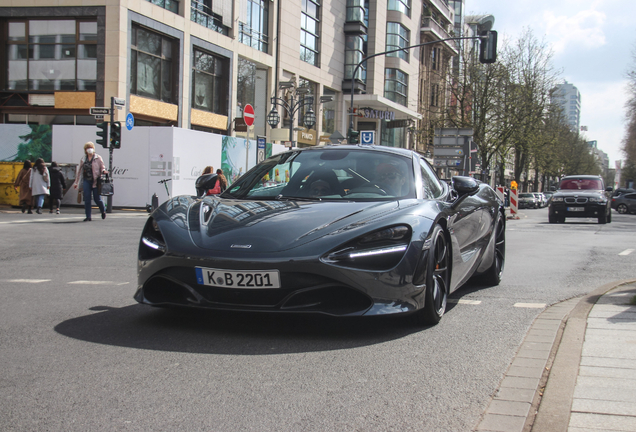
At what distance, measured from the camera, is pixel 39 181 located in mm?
19688

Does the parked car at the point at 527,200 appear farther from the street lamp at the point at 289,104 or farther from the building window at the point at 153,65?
the building window at the point at 153,65

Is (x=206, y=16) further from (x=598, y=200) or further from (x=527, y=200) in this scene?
(x=527, y=200)

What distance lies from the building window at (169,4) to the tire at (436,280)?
24499 mm

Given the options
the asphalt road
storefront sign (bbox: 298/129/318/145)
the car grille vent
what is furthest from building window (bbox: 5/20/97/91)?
the asphalt road

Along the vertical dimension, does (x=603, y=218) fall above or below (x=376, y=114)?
below

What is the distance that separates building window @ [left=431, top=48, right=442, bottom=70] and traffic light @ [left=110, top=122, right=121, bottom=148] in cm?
4841

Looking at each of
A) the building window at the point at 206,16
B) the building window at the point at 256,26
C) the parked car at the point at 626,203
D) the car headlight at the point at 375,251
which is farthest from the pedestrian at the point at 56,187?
the parked car at the point at 626,203

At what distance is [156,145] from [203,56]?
932 centimetres

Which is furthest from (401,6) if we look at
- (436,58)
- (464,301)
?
(464,301)

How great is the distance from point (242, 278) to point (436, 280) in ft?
4.63

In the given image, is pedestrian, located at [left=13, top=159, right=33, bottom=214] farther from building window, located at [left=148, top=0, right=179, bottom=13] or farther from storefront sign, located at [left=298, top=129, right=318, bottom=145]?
storefront sign, located at [left=298, top=129, right=318, bottom=145]

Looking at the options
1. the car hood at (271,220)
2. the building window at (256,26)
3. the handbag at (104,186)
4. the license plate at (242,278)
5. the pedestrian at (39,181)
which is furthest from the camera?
the building window at (256,26)

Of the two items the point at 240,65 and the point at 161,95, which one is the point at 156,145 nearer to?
the point at 161,95

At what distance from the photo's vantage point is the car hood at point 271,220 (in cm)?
405
